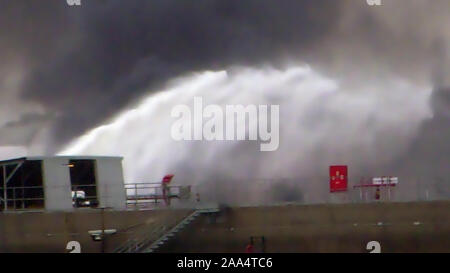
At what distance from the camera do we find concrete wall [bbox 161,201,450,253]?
3869cm

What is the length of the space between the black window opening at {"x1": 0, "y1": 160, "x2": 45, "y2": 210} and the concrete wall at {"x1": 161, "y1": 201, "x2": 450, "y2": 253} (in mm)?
7334

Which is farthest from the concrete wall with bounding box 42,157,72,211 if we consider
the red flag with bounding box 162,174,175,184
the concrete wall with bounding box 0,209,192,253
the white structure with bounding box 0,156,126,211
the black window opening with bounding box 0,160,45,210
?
the red flag with bounding box 162,174,175,184

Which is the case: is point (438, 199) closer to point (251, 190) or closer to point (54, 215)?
point (251, 190)

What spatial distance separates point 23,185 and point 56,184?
2057 millimetres

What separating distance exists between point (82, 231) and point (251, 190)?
24.7ft

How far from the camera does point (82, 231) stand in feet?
128

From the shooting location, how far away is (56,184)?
40.5 metres

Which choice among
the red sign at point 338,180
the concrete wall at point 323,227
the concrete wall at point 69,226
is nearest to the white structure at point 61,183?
the concrete wall at point 69,226

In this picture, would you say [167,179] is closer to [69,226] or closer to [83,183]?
[83,183]

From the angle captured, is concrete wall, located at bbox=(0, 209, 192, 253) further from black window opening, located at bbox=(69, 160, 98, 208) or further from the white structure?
black window opening, located at bbox=(69, 160, 98, 208)

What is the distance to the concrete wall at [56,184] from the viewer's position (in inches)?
1582

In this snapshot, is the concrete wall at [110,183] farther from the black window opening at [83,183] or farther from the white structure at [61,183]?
the black window opening at [83,183]

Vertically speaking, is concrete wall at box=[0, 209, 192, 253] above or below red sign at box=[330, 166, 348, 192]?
below
